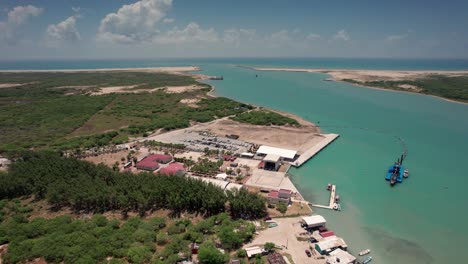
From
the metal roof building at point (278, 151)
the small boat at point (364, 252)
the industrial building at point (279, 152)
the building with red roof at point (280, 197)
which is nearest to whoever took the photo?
the small boat at point (364, 252)

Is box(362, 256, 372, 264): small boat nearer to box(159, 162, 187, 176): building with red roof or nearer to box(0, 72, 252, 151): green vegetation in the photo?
box(159, 162, 187, 176): building with red roof

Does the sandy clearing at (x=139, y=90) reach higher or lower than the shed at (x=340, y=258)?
higher

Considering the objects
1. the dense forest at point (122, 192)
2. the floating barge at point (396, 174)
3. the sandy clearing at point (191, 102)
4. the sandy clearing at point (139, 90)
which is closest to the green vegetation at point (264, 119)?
the sandy clearing at point (191, 102)

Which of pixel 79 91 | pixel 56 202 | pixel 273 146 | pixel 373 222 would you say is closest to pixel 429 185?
pixel 373 222

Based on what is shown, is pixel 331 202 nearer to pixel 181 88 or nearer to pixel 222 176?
pixel 222 176

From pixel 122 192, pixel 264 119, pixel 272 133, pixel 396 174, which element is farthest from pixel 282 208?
pixel 264 119

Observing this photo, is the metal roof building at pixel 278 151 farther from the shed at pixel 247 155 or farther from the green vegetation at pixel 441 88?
the green vegetation at pixel 441 88

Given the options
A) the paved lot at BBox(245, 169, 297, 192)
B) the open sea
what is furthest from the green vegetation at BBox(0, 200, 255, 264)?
the open sea
